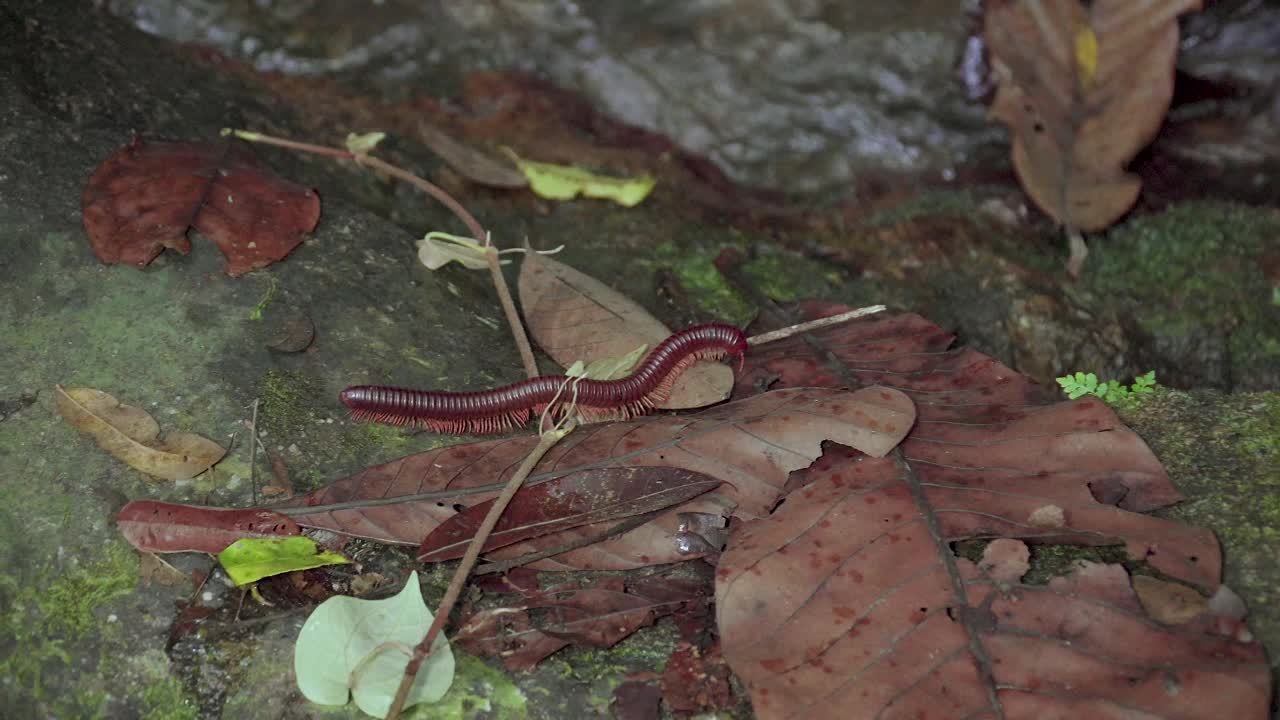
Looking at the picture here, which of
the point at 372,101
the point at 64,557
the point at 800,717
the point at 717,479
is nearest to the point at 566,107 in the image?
the point at 372,101

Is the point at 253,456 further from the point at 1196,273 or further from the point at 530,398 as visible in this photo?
the point at 1196,273

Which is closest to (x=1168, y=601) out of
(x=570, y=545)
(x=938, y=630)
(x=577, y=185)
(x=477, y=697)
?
(x=938, y=630)

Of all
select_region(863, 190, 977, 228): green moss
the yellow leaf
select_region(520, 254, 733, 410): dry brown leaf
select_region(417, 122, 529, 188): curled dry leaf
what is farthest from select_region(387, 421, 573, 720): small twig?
the yellow leaf

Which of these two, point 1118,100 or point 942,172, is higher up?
point 1118,100

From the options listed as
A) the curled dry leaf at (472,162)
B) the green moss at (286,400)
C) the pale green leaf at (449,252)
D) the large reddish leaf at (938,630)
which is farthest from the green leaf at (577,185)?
the large reddish leaf at (938,630)

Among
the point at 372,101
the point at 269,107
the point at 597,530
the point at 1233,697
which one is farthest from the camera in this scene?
the point at 372,101

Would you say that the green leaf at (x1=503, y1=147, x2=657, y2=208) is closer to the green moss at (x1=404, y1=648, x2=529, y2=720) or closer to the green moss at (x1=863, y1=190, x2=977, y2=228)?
the green moss at (x1=863, y1=190, x2=977, y2=228)

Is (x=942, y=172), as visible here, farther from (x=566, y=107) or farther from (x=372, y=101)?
(x=372, y=101)
